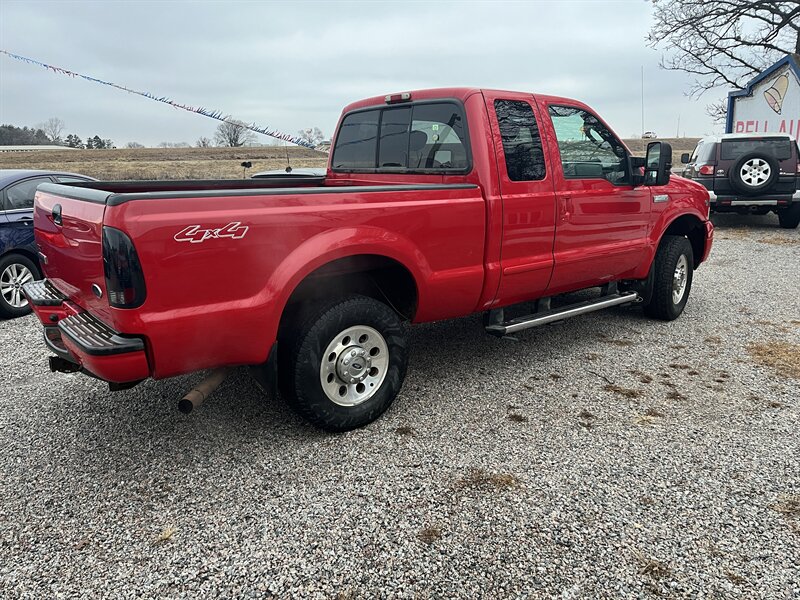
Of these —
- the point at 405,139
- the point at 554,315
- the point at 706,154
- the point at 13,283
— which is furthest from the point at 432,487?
the point at 706,154

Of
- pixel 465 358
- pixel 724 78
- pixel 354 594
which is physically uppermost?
pixel 724 78

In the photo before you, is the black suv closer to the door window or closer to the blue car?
the blue car

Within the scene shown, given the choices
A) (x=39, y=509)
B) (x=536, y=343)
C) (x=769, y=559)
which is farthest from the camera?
(x=536, y=343)

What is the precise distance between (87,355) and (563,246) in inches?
127

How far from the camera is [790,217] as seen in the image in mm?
11781

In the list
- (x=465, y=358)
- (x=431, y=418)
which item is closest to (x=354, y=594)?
(x=431, y=418)

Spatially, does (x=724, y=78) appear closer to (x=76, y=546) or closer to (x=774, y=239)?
(x=774, y=239)

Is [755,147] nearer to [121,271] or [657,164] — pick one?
[657,164]

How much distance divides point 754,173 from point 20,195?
1141cm

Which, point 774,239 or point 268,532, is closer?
point 268,532

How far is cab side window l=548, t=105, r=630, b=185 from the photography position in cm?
440

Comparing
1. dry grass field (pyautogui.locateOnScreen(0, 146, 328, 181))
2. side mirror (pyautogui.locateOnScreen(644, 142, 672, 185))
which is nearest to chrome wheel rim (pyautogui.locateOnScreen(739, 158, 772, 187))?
side mirror (pyautogui.locateOnScreen(644, 142, 672, 185))

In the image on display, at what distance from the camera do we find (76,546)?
256 cm

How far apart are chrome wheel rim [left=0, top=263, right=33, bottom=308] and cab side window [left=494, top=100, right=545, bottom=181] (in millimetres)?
5304
